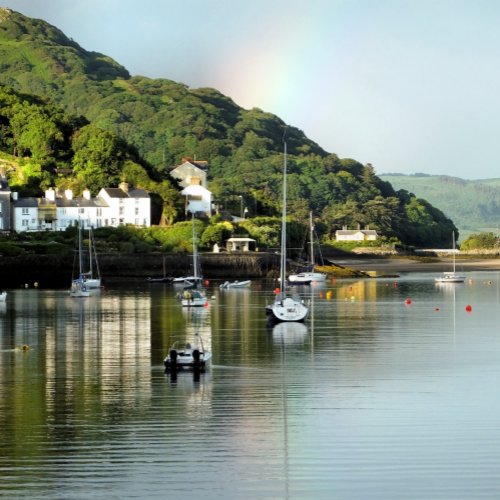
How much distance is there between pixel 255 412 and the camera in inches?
917

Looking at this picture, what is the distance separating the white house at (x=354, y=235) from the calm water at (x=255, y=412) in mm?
115717

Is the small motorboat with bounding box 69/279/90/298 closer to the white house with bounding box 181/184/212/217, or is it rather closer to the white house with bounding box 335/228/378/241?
the white house with bounding box 181/184/212/217

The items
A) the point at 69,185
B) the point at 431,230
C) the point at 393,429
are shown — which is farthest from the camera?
the point at 431,230

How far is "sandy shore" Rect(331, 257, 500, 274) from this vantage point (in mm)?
123750

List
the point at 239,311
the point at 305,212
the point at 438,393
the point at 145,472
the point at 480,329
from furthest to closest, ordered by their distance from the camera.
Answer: the point at 305,212 < the point at 239,311 < the point at 480,329 < the point at 438,393 < the point at 145,472

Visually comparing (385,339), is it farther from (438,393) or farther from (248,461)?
(248,461)

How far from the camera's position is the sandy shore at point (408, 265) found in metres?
124

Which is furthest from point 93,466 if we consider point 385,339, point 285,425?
point 385,339

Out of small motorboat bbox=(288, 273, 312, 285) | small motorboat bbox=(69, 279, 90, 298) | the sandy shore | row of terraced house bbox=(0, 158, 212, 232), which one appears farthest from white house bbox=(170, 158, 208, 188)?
small motorboat bbox=(69, 279, 90, 298)

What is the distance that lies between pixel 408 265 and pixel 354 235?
28858 millimetres

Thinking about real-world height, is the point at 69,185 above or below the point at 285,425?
above

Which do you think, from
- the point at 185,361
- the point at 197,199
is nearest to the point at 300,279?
the point at 197,199

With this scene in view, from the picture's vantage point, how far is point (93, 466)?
18.4 metres

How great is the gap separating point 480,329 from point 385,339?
6.38m
